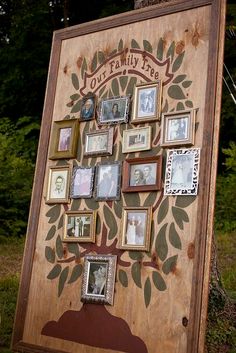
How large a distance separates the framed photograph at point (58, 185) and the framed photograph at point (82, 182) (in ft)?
0.16

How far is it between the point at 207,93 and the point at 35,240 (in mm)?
1443

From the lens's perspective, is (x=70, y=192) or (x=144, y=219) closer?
(x=144, y=219)

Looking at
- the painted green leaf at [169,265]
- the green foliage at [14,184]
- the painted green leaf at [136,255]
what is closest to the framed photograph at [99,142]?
the painted green leaf at [136,255]

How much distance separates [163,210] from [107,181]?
44cm

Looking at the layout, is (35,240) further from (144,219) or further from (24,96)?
(24,96)

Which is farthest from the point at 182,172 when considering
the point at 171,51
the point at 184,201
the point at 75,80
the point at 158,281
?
the point at 75,80

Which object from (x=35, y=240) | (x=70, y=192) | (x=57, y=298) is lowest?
(x=57, y=298)

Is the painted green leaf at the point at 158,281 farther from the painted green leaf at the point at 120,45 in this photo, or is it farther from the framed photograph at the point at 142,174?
the painted green leaf at the point at 120,45

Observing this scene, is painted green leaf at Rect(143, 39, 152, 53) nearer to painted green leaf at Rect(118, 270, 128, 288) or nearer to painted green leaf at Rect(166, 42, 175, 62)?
painted green leaf at Rect(166, 42, 175, 62)

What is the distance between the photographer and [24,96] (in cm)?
1158

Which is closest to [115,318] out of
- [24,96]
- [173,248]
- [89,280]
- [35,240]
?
[89,280]

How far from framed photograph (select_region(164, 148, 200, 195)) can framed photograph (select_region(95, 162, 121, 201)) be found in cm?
34

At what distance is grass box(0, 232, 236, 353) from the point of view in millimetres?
3357

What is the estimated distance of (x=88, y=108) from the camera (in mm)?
3549
